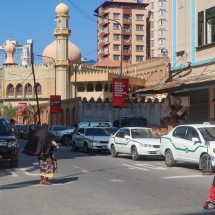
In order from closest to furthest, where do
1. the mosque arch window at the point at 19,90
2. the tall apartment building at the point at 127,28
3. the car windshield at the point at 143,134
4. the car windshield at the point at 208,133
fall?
the car windshield at the point at 208,133
the car windshield at the point at 143,134
the mosque arch window at the point at 19,90
the tall apartment building at the point at 127,28

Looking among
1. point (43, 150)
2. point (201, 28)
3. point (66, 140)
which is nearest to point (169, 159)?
point (43, 150)

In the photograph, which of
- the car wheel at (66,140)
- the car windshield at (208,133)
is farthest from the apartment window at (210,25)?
the car wheel at (66,140)

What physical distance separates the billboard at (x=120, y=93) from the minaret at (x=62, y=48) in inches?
1709

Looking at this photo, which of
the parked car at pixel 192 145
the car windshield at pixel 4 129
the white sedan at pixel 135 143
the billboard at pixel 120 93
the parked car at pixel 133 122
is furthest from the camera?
the billboard at pixel 120 93

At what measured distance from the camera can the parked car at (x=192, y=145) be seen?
15695mm

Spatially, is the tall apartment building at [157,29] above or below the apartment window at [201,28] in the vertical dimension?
above

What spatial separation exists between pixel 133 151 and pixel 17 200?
11.3 meters

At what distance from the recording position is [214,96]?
2586 centimetres

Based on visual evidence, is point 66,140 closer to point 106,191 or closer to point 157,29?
point 106,191

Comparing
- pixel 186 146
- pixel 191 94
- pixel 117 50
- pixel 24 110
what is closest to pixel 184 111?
pixel 191 94

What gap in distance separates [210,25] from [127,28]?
92.1 meters

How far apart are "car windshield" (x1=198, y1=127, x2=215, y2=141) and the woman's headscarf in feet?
19.0

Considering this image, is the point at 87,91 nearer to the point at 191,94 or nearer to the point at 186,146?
the point at 191,94

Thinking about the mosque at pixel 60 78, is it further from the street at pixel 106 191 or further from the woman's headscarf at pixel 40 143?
the woman's headscarf at pixel 40 143
